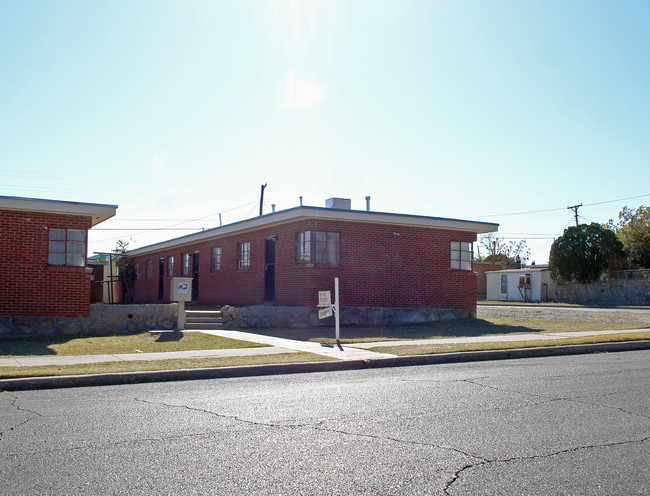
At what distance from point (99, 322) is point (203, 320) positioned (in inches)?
123

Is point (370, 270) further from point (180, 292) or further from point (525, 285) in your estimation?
point (525, 285)

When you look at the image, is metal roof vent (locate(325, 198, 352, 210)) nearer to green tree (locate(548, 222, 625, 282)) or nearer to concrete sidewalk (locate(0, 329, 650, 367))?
concrete sidewalk (locate(0, 329, 650, 367))

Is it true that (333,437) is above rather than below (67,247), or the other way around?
below

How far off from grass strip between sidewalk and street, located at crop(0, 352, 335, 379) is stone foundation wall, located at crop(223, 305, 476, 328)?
21.7 ft

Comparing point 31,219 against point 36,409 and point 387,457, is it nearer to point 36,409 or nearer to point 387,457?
point 36,409

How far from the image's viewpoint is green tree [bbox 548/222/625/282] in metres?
42.9

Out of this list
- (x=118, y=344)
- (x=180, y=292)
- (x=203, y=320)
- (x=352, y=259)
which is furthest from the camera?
(x=352, y=259)

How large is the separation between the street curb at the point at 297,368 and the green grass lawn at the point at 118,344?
9.94ft

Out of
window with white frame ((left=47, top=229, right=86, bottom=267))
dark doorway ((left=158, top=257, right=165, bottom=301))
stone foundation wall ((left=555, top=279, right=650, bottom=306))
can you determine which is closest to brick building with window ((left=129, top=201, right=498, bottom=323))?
window with white frame ((left=47, top=229, right=86, bottom=267))

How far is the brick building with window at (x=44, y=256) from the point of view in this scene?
15.6 meters

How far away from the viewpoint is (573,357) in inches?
491

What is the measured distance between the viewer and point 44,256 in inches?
632

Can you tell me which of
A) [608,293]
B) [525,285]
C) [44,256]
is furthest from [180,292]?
[525,285]

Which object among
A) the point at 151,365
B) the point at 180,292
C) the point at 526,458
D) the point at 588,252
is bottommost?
the point at 526,458
